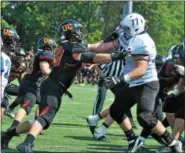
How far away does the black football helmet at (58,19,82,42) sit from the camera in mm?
8875

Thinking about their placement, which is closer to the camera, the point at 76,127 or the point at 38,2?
the point at 76,127

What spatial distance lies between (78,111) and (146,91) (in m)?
7.26

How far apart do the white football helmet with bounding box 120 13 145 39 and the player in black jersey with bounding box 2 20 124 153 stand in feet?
1.12

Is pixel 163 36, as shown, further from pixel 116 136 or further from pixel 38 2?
pixel 116 136

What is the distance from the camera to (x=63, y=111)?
Result: 15.8 meters

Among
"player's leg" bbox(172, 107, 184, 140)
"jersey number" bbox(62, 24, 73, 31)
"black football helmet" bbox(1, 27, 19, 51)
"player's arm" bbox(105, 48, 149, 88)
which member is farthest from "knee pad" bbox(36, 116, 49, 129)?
"player's leg" bbox(172, 107, 184, 140)

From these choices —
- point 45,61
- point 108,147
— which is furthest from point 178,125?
point 45,61

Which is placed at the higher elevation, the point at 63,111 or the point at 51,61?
the point at 51,61

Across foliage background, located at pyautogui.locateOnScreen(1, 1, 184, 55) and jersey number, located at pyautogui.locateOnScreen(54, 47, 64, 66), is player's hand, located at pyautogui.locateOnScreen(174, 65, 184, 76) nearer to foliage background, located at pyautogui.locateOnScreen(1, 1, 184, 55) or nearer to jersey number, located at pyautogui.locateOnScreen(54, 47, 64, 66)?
jersey number, located at pyautogui.locateOnScreen(54, 47, 64, 66)

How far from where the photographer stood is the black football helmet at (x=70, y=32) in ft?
29.1

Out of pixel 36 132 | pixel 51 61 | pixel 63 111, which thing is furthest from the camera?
pixel 63 111

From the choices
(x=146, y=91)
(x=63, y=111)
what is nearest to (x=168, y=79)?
(x=146, y=91)

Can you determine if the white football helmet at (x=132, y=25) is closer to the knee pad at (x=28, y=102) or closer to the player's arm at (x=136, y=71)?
the player's arm at (x=136, y=71)

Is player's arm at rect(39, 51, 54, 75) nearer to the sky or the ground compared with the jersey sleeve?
nearer to the ground
